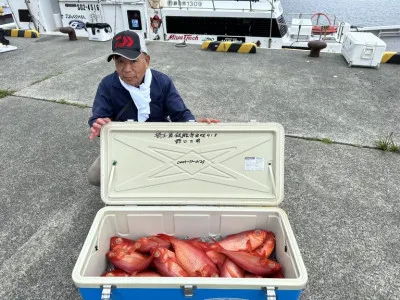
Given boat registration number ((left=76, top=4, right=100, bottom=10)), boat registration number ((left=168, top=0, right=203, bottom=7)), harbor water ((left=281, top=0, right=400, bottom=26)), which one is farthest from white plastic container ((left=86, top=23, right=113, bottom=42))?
harbor water ((left=281, top=0, right=400, bottom=26))

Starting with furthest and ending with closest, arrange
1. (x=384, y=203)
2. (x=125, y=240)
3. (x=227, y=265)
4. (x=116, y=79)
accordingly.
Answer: (x=384, y=203), (x=116, y=79), (x=125, y=240), (x=227, y=265)

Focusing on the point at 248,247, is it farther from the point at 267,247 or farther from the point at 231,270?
the point at 231,270

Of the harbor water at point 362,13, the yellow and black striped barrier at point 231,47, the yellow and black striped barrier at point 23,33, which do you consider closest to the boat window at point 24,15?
the yellow and black striped barrier at point 23,33

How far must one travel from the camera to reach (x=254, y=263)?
212cm

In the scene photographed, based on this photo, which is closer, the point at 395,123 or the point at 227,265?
the point at 227,265

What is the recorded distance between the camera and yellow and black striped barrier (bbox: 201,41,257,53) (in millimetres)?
8617

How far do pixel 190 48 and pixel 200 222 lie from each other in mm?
7992

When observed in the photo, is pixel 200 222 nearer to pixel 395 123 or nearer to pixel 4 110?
→ pixel 395 123

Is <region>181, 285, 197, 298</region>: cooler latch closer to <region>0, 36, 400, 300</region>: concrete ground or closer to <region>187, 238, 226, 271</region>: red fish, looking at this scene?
<region>187, 238, 226, 271</region>: red fish

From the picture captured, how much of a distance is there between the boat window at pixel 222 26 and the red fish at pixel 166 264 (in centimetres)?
1059

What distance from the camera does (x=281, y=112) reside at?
17.7 feet

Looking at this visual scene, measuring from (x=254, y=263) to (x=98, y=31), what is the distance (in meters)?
10.4

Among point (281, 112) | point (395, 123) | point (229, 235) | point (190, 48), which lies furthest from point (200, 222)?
point (190, 48)

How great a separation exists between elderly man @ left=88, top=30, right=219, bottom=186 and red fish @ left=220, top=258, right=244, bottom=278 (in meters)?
1.28
